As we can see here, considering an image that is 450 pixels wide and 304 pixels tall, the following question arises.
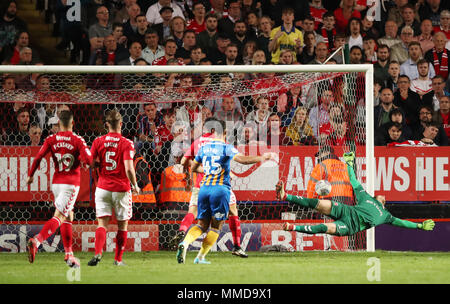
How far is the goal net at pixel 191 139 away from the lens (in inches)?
411

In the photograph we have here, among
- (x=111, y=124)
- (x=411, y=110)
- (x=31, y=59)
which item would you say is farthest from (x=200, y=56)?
(x=111, y=124)

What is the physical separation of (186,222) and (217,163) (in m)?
1.73

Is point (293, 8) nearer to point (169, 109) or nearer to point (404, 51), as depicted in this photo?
point (404, 51)

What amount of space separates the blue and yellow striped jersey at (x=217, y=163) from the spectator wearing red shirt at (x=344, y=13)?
6.16m

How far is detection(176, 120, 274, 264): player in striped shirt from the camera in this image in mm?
8453

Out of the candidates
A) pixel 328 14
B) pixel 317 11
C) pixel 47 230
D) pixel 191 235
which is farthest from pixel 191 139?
pixel 317 11

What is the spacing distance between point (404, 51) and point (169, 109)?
4.79 metres

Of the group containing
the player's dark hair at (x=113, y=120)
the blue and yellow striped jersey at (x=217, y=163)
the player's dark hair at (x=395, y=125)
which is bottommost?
the blue and yellow striped jersey at (x=217, y=163)

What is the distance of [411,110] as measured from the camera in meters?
12.5

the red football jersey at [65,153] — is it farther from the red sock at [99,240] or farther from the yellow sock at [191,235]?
the yellow sock at [191,235]

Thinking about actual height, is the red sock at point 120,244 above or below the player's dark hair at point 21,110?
below

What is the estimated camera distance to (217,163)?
854cm

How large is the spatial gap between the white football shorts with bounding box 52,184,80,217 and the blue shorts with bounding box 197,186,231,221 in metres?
1.44

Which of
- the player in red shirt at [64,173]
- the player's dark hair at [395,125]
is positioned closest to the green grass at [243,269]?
the player in red shirt at [64,173]
